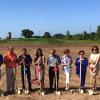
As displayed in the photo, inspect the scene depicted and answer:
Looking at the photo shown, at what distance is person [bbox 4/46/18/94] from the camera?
48.1 ft

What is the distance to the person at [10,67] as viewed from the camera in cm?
1467

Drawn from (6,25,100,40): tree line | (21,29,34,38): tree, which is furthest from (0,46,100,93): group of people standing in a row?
(21,29,34,38): tree

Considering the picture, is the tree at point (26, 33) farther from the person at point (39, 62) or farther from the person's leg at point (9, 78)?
the person at point (39, 62)

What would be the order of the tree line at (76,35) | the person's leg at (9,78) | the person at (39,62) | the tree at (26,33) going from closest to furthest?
1. the person at (39,62)
2. the person's leg at (9,78)
3. the tree line at (76,35)
4. the tree at (26,33)

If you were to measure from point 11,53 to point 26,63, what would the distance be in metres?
0.65

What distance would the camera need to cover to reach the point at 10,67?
14.8 m

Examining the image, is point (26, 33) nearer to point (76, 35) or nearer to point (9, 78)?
point (76, 35)

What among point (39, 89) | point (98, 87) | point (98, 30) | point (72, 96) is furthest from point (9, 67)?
point (98, 30)

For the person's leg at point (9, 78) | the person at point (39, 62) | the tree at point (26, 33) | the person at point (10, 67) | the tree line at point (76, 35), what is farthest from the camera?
the tree at point (26, 33)

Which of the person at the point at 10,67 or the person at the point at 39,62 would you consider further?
the person at the point at 10,67

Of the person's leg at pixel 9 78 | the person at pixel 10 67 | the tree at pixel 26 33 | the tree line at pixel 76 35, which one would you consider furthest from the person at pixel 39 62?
the tree at pixel 26 33

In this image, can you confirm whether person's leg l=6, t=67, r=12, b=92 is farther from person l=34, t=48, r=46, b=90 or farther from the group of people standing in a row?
person l=34, t=48, r=46, b=90

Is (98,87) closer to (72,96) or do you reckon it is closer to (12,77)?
(72,96)

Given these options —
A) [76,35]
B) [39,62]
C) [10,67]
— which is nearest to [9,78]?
[10,67]
